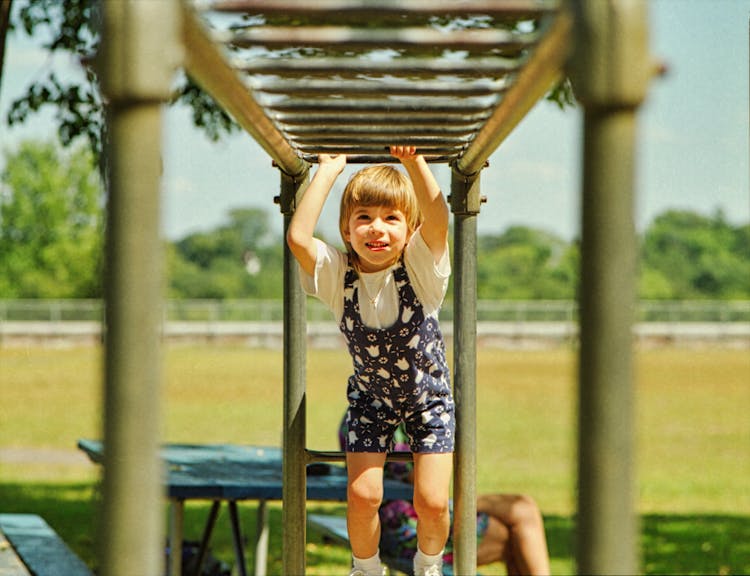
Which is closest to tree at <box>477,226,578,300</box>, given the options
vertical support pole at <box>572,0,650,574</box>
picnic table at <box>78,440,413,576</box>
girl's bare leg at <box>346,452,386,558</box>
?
picnic table at <box>78,440,413,576</box>

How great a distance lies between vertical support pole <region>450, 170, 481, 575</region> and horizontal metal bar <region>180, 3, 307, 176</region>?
0.94 metres

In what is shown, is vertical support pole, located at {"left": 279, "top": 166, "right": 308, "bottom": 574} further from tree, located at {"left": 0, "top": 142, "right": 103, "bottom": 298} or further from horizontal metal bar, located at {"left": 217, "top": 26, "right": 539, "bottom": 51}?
tree, located at {"left": 0, "top": 142, "right": 103, "bottom": 298}

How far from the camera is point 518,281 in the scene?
57781 mm

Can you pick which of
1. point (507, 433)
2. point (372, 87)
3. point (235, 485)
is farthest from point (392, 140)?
point (507, 433)

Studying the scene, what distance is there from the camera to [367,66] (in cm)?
192

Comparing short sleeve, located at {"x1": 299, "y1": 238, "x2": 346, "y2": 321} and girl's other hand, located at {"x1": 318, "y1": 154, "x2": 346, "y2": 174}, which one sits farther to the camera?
short sleeve, located at {"x1": 299, "y1": 238, "x2": 346, "y2": 321}

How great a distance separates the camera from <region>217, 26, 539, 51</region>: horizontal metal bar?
1.49 meters

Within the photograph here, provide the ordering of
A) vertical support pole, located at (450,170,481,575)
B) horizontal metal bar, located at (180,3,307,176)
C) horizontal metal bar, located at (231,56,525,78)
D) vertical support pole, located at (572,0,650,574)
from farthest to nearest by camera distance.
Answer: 1. vertical support pole, located at (450,170,481,575)
2. horizontal metal bar, located at (231,56,525,78)
3. horizontal metal bar, located at (180,3,307,176)
4. vertical support pole, located at (572,0,650,574)

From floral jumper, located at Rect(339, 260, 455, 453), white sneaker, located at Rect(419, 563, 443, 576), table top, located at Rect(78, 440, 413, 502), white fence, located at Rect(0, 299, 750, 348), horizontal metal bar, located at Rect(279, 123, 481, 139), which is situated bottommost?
white sneaker, located at Rect(419, 563, 443, 576)

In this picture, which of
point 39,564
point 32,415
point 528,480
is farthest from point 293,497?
point 32,415

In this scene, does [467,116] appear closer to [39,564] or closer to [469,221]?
[469,221]

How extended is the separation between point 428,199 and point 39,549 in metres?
2.60

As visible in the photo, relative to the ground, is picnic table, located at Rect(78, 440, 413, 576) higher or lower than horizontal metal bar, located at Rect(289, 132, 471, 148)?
lower

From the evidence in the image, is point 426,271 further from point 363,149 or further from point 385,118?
point 385,118
